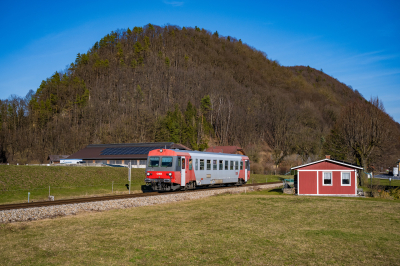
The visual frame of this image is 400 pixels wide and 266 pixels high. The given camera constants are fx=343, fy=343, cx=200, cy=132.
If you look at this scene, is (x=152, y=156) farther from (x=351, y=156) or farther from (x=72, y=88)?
(x=72, y=88)

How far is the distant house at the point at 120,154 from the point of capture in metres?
65.1

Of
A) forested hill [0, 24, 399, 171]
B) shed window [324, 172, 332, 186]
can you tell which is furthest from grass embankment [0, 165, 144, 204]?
forested hill [0, 24, 399, 171]

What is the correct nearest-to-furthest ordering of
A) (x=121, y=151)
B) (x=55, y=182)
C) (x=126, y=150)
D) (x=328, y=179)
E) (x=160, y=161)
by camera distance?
1. (x=160, y=161)
2. (x=328, y=179)
3. (x=55, y=182)
4. (x=126, y=150)
5. (x=121, y=151)

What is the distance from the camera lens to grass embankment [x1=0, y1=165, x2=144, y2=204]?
2662cm

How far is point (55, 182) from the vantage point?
33188mm

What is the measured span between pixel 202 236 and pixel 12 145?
82605 millimetres

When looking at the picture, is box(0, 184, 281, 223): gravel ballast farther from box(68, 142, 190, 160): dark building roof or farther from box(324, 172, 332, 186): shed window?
box(68, 142, 190, 160): dark building roof

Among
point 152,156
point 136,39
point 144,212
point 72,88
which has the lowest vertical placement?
point 144,212

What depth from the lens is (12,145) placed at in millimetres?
82125

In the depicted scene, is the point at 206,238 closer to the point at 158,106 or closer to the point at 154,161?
the point at 154,161

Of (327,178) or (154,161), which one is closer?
(154,161)

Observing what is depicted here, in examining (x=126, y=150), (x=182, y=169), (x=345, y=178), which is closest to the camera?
(x=182, y=169)

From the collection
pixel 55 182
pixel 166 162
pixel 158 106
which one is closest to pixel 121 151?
pixel 55 182

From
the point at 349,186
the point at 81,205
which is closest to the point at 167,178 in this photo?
the point at 81,205
